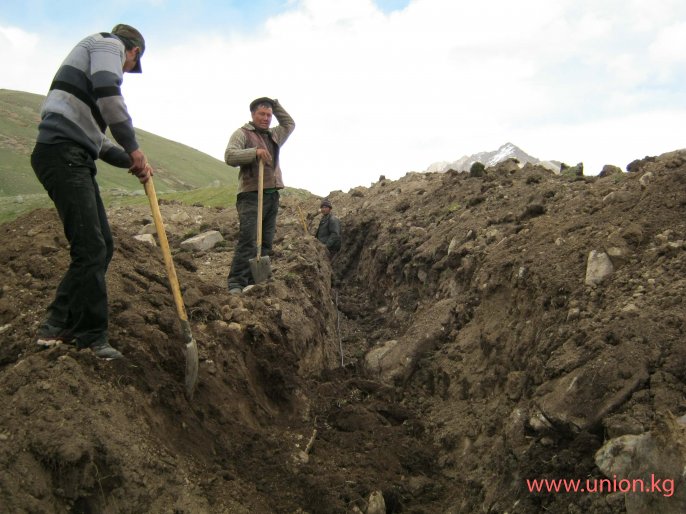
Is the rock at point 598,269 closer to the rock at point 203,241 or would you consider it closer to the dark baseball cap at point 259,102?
the dark baseball cap at point 259,102

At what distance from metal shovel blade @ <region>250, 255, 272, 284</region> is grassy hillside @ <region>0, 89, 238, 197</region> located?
106 ft

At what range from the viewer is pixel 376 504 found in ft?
14.9

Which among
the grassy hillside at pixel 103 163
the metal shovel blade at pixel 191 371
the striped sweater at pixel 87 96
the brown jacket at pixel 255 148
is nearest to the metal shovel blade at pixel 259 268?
the brown jacket at pixel 255 148

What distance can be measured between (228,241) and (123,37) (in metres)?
6.87

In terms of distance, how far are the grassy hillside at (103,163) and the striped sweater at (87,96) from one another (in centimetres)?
3583

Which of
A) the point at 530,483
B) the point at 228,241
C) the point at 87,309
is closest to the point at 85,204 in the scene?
the point at 87,309

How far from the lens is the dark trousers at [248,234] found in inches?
329

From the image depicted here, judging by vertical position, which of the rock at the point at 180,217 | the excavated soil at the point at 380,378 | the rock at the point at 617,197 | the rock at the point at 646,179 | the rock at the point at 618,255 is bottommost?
the excavated soil at the point at 380,378

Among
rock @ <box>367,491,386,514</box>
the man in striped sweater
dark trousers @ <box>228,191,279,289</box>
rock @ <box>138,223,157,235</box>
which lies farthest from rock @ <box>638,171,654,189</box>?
rock @ <box>138,223,157,235</box>

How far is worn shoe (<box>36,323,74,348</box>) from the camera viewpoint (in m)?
4.32

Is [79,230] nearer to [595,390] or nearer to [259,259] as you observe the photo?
[595,390]

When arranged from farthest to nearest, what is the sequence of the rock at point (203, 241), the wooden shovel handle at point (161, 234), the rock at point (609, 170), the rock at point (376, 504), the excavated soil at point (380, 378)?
the rock at point (203, 241) < the rock at point (609, 170) < the wooden shovel handle at point (161, 234) < the rock at point (376, 504) < the excavated soil at point (380, 378)

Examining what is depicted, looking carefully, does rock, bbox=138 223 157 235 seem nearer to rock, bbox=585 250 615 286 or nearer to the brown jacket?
the brown jacket

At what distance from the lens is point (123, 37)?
4625 millimetres
